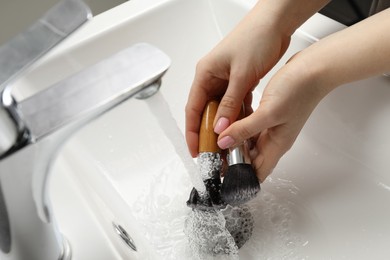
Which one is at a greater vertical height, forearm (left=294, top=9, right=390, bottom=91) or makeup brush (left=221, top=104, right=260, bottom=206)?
forearm (left=294, top=9, right=390, bottom=91)

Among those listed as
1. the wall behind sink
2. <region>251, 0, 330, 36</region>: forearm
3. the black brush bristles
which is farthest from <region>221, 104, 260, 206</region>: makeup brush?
the wall behind sink

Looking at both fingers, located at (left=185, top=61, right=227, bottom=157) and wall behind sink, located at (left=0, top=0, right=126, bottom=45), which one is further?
wall behind sink, located at (left=0, top=0, right=126, bottom=45)

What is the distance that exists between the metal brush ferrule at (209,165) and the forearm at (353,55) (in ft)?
0.38

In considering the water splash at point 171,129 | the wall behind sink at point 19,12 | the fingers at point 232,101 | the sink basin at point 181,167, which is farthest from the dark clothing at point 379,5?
the wall behind sink at point 19,12

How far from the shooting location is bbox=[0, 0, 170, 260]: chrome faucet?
8.1 inches

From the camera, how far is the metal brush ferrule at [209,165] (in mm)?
400

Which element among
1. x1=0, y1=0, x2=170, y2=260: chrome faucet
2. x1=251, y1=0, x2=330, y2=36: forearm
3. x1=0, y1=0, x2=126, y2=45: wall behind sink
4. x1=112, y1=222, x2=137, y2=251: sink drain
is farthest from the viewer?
x1=0, y1=0, x2=126, y2=45: wall behind sink

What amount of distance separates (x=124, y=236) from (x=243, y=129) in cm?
13

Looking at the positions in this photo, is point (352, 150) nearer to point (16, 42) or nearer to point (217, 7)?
point (217, 7)

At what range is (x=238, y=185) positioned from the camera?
0.37 m

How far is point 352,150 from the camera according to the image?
0.45 m

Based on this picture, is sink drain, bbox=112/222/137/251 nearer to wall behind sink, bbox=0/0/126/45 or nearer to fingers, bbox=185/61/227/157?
fingers, bbox=185/61/227/157

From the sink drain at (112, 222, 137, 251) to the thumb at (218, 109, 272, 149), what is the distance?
11 centimetres

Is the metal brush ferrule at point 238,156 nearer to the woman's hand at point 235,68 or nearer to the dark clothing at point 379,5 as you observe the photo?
the woman's hand at point 235,68
